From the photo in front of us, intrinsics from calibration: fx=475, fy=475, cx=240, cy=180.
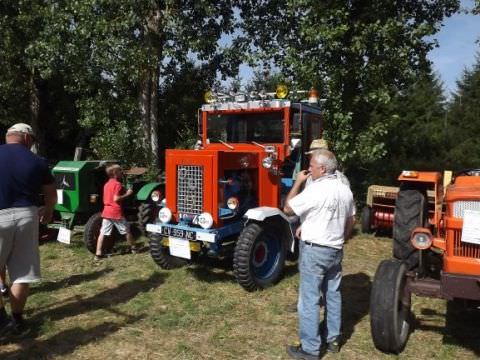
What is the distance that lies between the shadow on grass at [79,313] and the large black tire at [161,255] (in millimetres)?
147

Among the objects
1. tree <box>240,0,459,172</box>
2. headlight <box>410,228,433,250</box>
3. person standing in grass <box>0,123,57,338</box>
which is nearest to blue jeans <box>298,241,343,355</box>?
headlight <box>410,228,433,250</box>

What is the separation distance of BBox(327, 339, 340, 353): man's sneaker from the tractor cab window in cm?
292

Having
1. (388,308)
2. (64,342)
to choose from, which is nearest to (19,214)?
(64,342)

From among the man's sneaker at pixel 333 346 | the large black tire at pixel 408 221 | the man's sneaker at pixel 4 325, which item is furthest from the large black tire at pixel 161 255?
the large black tire at pixel 408 221

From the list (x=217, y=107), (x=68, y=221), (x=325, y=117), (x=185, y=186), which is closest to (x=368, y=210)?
(x=325, y=117)

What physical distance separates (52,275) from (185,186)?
6.66 ft

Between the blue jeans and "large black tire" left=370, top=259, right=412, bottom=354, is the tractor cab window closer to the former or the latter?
the blue jeans

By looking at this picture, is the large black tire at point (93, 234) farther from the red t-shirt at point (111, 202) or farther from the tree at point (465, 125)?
the tree at point (465, 125)

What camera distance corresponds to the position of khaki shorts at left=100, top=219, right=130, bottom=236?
21.1 ft

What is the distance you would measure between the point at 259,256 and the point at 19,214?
2581 millimetres

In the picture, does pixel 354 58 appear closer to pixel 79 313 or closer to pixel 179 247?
pixel 179 247

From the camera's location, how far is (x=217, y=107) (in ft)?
21.6

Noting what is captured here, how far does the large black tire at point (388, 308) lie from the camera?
3641 millimetres

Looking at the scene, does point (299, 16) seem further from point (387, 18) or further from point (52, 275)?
point (52, 275)
